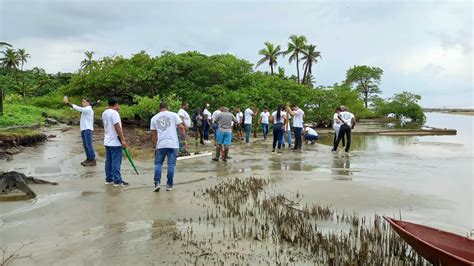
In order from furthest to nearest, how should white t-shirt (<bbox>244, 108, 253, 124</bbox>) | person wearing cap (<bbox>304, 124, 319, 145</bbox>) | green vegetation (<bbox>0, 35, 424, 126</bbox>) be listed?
green vegetation (<bbox>0, 35, 424, 126</bbox>)
person wearing cap (<bbox>304, 124, 319, 145</bbox>)
white t-shirt (<bbox>244, 108, 253, 124</bbox>)

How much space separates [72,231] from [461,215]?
6.31 metres

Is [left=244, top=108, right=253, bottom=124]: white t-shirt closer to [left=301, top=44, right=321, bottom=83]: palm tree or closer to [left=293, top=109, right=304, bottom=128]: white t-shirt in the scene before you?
[left=293, top=109, right=304, bottom=128]: white t-shirt

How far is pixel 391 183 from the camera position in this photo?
922cm

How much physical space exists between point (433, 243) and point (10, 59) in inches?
2659

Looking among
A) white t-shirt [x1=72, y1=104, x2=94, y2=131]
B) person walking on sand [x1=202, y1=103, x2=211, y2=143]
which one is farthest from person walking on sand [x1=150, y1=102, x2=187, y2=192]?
person walking on sand [x1=202, y1=103, x2=211, y2=143]

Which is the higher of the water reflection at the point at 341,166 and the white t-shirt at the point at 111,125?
the white t-shirt at the point at 111,125

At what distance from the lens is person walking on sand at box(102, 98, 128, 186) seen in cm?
804

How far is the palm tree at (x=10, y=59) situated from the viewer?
5944 centimetres

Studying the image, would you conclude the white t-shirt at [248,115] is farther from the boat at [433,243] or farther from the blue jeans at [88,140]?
the boat at [433,243]

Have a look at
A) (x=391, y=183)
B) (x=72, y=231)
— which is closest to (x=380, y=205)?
(x=391, y=183)

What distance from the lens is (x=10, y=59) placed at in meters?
59.5

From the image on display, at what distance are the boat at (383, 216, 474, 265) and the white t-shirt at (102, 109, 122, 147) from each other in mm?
5662

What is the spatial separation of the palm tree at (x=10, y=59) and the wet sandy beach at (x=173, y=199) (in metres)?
55.1

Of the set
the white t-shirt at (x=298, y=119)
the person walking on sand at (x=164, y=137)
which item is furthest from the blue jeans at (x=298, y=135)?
the person walking on sand at (x=164, y=137)
